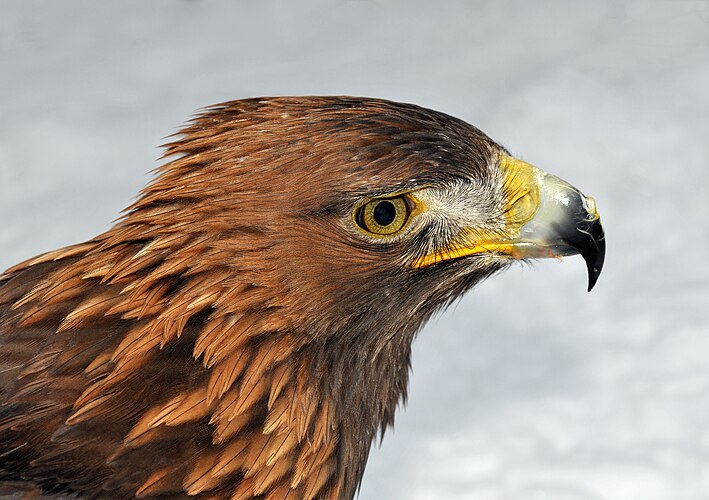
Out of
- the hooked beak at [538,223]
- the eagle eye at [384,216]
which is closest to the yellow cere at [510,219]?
the hooked beak at [538,223]

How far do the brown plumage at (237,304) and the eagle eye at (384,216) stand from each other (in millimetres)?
17

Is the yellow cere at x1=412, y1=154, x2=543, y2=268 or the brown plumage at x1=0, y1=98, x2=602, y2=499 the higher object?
the yellow cere at x1=412, y1=154, x2=543, y2=268

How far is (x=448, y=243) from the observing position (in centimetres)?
252

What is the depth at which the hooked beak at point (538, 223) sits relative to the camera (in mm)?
2576

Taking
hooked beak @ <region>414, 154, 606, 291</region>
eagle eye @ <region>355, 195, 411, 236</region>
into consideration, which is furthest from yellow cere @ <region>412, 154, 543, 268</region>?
eagle eye @ <region>355, 195, 411, 236</region>

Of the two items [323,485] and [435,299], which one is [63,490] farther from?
[435,299]

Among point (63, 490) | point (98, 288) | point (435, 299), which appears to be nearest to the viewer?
point (63, 490)

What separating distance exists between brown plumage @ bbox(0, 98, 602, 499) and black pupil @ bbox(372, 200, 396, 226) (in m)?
0.04

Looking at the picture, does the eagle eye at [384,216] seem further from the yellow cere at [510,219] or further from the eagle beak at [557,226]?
the eagle beak at [557,226]

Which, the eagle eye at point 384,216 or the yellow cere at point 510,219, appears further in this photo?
the yellow cere at point 510,219

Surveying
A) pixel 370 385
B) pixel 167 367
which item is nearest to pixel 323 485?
pixel 370 385

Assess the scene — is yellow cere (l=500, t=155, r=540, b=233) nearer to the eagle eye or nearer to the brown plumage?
the brown plumage

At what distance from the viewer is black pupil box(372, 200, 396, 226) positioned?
244 centimetres

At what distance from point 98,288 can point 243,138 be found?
1.83 ft
